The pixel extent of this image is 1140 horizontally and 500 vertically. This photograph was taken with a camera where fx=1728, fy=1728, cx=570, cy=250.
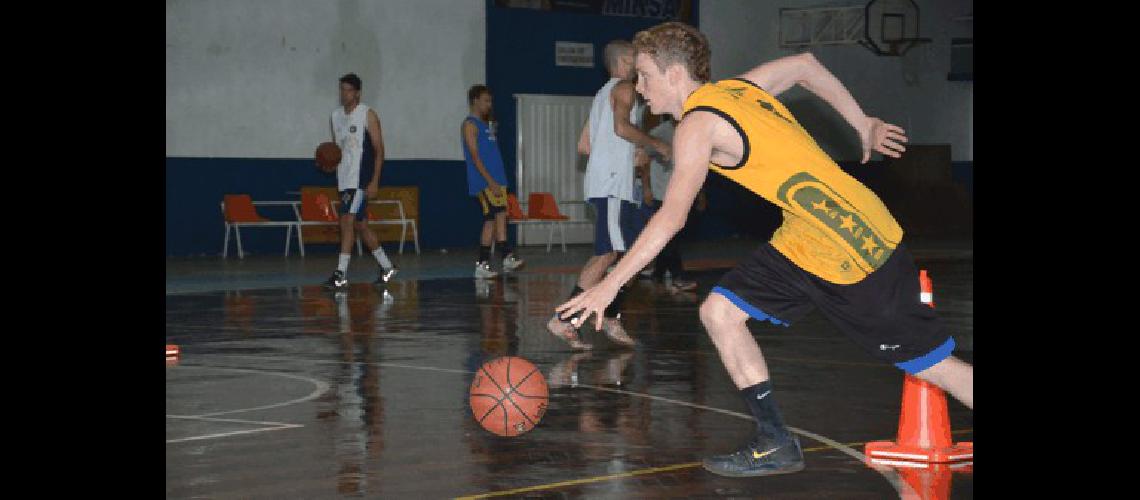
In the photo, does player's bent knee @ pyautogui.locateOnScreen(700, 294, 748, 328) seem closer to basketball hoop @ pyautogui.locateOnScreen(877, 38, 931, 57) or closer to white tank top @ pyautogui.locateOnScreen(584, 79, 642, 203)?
white tank top @ pyautogui.locateOnScreen(584, 79, 642, 203)

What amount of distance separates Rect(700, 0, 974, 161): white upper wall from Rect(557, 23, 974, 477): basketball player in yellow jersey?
2309cm

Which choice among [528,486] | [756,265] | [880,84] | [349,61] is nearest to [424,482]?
[528,486]

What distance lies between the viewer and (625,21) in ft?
97.6

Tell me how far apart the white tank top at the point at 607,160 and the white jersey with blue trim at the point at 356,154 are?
5.34 metres

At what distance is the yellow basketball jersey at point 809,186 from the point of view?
661cm

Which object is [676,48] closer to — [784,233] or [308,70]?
[784,233]

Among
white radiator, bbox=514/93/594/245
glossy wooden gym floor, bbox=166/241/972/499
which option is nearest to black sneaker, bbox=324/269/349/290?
glossy wooden gym floor, bbox=166/241/972/499

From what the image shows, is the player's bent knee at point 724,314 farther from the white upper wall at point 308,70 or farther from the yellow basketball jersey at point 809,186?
the white upper wall at point 308,70

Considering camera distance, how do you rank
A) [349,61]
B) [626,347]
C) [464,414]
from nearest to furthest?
[464,414]
[626,347]
[349,61]

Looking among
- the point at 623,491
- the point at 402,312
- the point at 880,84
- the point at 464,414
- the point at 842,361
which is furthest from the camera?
the point at 880,84

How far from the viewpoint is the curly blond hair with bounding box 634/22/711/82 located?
22.5 feet

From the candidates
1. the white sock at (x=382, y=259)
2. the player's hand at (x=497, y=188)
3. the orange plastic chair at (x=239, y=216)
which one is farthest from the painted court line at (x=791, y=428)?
the orange plastic chair at (x=239, y=216)
